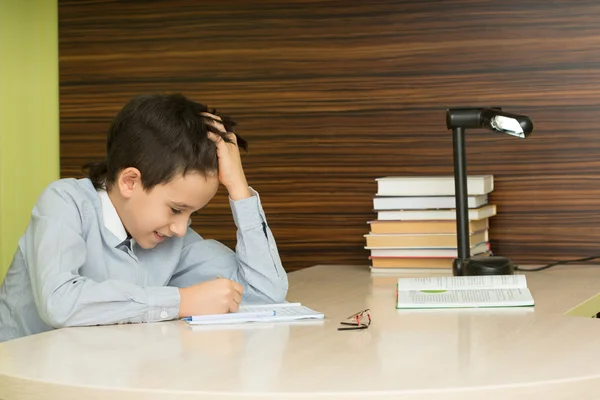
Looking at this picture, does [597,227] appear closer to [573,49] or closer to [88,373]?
[573,49]

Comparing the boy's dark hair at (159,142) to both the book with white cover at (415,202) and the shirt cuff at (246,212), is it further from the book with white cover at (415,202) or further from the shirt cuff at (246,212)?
the book with white cover at (415,202)

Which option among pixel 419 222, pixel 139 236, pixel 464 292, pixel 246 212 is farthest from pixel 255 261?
pixel 419 222

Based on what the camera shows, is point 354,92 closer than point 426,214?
No

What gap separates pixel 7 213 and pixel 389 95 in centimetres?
116

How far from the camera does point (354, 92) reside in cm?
245

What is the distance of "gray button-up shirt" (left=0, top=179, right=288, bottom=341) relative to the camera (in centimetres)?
145

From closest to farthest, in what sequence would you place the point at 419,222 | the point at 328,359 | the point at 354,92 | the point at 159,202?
1. the point at 328,359
2. the point at 159,202
3. the point at 419,222
4. the point at 354,92

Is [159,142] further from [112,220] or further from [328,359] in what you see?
[328,359]

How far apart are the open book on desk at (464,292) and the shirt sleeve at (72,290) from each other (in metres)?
0.44

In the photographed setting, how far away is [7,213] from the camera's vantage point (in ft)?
8.80

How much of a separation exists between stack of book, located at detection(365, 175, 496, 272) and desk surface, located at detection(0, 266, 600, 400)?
2.09 ft

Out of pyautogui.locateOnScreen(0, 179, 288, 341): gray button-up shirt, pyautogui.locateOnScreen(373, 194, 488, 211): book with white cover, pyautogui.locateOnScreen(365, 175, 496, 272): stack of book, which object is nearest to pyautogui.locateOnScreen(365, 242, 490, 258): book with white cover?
pyautogui.locateOnScreen(365, 175, 496, 272): stack of book

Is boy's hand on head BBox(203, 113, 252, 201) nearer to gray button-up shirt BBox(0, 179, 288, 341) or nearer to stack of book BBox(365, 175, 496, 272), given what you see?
gray button-up shirt BBox(0, 179, 288, 341)

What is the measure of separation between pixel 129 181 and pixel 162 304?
0.27 meters
